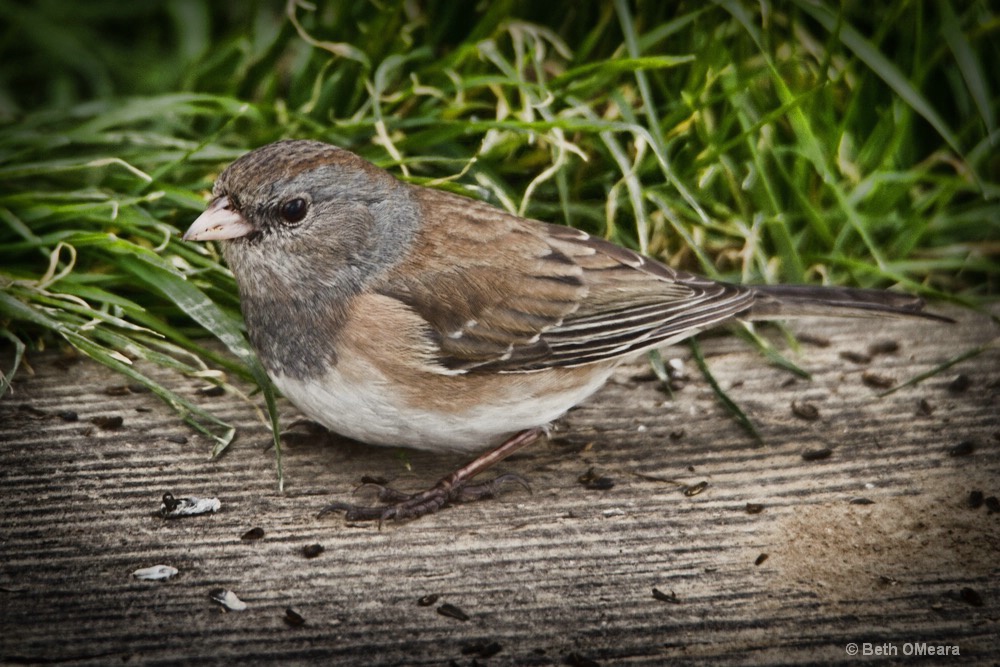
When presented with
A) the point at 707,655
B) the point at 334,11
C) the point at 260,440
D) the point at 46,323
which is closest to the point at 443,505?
the point at 260,440

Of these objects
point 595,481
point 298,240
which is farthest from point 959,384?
point 298,240

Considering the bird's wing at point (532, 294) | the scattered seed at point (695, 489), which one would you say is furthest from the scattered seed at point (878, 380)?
the scattered seed at point (695, 489)

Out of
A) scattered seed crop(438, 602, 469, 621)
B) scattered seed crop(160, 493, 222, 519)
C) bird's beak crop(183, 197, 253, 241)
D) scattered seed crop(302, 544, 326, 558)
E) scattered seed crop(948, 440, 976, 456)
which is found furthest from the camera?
scattered seed crop(948, 440, 976, 456)

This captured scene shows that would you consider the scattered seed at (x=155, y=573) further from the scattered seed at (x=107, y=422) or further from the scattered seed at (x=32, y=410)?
the scattered seed at (x=32, y=410)

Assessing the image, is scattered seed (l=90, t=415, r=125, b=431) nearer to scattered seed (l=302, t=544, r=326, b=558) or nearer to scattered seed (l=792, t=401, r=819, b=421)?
scattered seed (l=302, t=544, r=326, b=558)

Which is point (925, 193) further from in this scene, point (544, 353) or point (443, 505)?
point (443, 505)

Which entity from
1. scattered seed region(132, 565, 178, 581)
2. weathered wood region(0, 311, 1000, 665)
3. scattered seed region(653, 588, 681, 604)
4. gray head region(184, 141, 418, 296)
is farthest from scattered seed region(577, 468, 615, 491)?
scattered seed region(132, 565, 178, 581)

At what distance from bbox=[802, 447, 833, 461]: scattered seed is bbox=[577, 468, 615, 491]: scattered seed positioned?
17.9 inches

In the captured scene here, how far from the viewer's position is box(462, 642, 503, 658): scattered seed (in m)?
1.85

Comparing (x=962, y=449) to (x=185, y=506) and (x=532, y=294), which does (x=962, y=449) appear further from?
(x=185, y=506)

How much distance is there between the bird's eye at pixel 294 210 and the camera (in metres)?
2.36

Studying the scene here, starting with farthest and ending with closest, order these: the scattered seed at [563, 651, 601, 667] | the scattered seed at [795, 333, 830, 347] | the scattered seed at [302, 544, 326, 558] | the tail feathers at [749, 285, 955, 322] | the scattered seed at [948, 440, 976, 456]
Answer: the scattered seed at [795, 333, 830, 347], the tail feathers at [749, 285, 955, 322], the scattered seed at [948, 440, 976, 456], the scattered seed at [302, 544, 326, 558], the scattered seed at [563, 651, 601, 667]

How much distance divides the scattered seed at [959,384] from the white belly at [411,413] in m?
0.97

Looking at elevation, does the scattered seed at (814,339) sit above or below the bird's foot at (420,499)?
above
